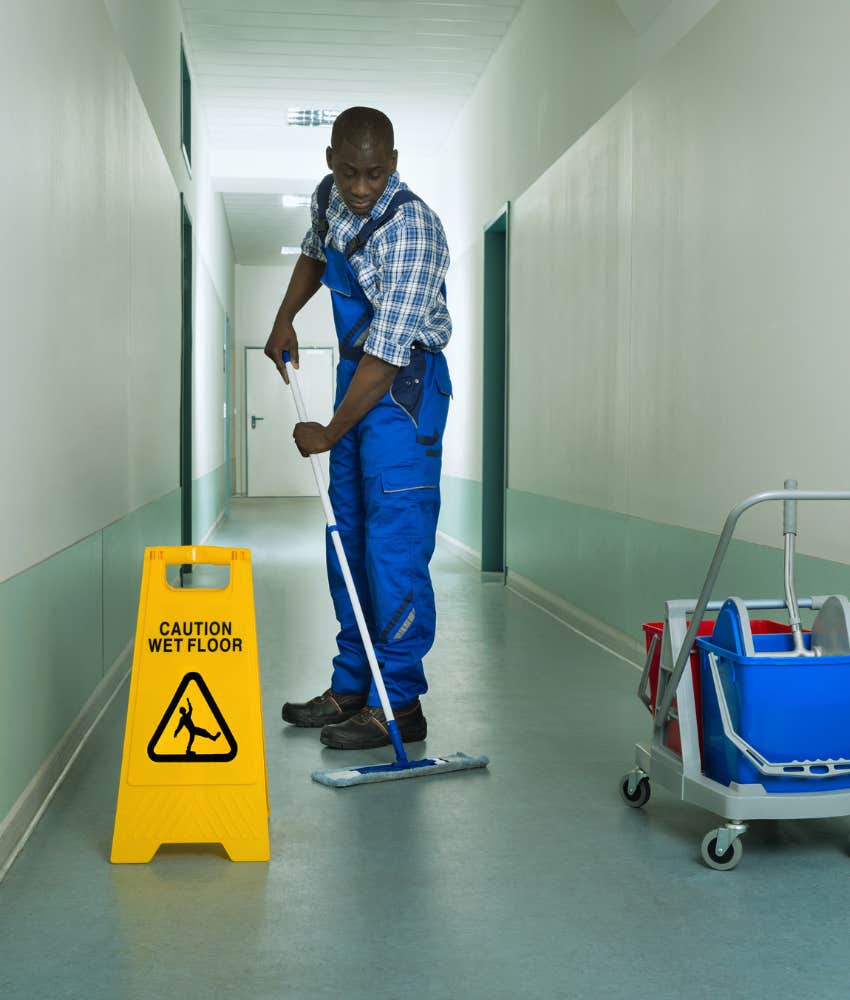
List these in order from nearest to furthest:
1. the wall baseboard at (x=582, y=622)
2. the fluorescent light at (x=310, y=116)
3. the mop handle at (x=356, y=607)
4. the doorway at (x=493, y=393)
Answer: the mop handle at (x=356, y=607) → the wall baseboard at (x=582, y=622) → the doorway at (x=493, y=393) → the fluorescent light at (x=310, y=116)

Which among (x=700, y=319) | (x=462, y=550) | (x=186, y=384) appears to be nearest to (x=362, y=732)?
(x=700, y=319)

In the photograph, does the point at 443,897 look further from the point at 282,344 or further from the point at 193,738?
the point at 282,344

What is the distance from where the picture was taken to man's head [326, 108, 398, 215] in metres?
2.91

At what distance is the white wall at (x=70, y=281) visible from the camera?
2309 millimetres

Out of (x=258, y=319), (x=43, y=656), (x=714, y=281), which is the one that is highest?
(x=258, y=319)

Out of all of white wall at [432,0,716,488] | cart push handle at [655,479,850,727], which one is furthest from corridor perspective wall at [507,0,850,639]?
cart push handle at [655,479,850,727]

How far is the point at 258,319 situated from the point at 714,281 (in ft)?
41.3

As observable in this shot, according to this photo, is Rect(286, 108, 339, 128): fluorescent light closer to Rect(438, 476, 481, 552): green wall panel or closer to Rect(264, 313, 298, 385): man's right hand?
Rect(438, 476, 481, 552): green wall panel

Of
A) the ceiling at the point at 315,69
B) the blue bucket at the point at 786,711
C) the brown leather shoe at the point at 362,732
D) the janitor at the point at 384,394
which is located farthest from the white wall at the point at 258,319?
the blue bucket at the point at 786,711

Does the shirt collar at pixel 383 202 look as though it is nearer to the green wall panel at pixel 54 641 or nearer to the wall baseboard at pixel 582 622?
the green wall panel at pixel 54 641

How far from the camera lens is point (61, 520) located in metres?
2.80

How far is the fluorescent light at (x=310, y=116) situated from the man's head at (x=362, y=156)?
6.04 metres

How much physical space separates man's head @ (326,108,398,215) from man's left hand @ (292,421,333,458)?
59 centimetres

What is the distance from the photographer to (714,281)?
3662 mm
